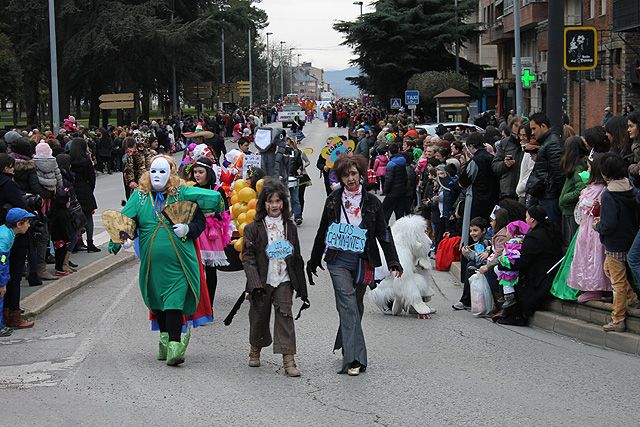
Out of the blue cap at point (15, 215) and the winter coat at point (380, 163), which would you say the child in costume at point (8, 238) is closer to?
the blue cap at point (15, 215)

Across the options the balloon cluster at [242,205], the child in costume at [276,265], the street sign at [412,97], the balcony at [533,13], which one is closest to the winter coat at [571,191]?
the balloon cluster at [242,205]

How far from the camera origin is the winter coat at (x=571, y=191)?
10734 millimetres

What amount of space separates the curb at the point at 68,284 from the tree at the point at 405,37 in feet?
138

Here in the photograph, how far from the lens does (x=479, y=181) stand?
44.9ft

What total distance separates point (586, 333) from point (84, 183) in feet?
29.4

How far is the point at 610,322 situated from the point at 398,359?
2183 mm

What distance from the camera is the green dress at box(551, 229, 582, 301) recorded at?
10358 millimetres

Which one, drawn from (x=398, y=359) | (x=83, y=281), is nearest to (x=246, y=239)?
(x=398, y=359)

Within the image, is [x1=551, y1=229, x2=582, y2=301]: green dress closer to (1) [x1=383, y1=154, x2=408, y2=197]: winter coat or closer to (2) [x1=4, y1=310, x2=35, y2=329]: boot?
(2) [x1=4, y1=310, x2=35, y2=329]: boot

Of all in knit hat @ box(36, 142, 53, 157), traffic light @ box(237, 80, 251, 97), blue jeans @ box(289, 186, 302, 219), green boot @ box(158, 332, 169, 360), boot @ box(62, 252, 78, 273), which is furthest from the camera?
traffic light @ box(237, 80, 251, 97)

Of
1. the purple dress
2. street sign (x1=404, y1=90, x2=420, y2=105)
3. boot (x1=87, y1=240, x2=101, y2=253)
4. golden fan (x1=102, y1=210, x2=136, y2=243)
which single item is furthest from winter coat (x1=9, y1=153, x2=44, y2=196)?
street sign (x1=404, y1=90, x2=420, y2=105)

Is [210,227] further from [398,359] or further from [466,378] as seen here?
[466,378]

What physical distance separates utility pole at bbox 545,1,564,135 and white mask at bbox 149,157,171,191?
6.02 m

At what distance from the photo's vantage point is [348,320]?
8.34 meters
